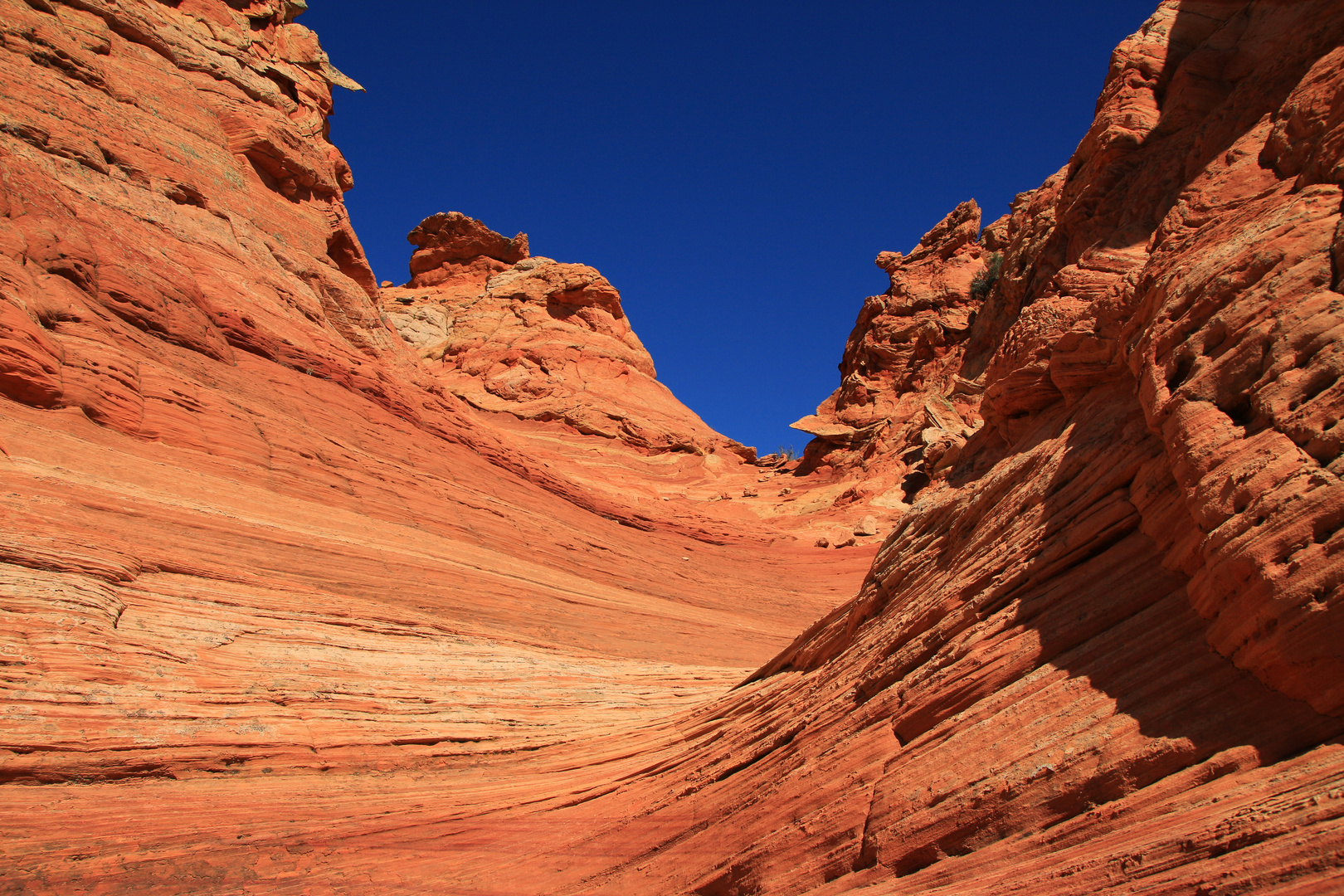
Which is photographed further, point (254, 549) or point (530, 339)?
point (530, 339)

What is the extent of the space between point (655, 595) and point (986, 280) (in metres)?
18.7

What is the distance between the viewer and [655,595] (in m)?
15.4

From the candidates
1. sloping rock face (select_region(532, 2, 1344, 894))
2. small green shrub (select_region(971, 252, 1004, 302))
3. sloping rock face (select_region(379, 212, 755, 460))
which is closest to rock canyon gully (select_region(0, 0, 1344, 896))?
sloping rock face (select_region(532, 2, 1344, 894))

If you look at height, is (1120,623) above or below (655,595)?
below

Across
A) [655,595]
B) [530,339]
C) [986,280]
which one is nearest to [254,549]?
[655,595]

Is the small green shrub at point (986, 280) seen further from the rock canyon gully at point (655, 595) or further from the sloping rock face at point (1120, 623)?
the sloping rock face at point (1120, 623)

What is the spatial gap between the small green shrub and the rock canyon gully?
14.0m

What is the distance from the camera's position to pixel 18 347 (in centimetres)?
934

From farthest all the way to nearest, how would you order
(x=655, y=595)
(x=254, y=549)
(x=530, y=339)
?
(x=530, y=339) → (x=655, y=595) → (x=254, y=549)

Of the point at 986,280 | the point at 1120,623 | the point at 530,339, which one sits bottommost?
the point at 1120,623

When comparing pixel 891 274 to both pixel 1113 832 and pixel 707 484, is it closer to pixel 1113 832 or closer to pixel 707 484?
pixel 707 484

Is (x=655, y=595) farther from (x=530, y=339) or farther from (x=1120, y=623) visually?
(x=530, y=339)

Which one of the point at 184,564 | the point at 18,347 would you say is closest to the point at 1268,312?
the point at 184,564

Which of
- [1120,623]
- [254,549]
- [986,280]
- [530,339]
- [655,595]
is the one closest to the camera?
[1120,623]
